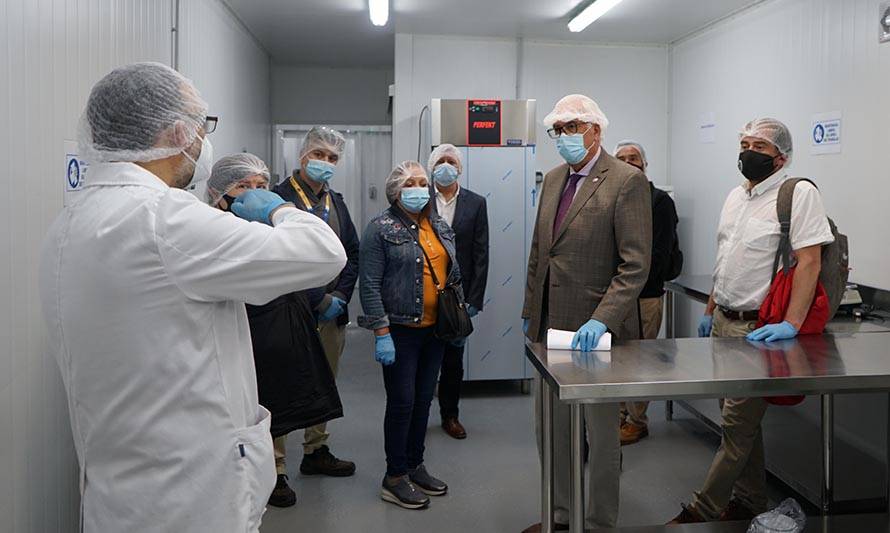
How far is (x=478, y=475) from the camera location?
3389mm

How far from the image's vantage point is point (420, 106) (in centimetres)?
541

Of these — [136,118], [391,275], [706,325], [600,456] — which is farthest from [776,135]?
[136,118]

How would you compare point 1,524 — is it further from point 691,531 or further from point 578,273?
point 691,531

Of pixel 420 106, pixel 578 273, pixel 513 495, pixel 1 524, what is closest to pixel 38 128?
pixel 1 524

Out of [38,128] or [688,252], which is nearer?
[38,128]

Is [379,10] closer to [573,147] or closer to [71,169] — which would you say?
[573,147]

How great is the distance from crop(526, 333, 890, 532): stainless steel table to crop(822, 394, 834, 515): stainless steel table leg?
352 mm

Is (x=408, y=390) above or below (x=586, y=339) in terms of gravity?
below

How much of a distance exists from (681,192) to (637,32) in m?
1.24

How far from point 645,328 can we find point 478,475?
4.31 feet

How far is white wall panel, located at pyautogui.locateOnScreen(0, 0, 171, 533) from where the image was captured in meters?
1.82

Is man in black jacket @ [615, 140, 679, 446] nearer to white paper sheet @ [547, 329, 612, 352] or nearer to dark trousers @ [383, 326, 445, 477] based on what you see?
dark trousers @ [383, 326, 445, 477]

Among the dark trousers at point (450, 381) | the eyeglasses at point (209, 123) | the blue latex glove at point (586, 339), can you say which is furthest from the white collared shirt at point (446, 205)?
the eyeglasses at point (209, 123)

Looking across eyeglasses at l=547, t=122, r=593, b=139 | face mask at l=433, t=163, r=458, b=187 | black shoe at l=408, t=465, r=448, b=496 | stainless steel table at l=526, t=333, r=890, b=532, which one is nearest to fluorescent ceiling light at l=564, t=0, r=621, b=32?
face mask at l=433, t=163, r=458, b=187
